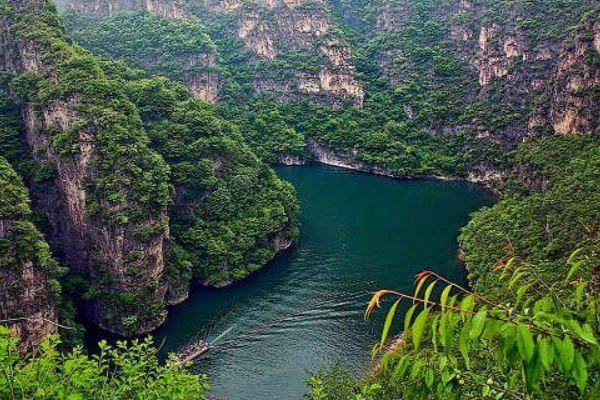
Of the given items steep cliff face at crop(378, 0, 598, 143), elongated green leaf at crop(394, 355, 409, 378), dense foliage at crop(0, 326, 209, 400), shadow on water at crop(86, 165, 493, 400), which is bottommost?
shadow on water at crop(86, 165, 493, 400)

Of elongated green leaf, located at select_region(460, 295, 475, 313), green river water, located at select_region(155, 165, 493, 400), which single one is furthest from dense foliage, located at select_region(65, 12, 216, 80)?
elongated green leaf, located at select_region(460, 295, 475, 313)

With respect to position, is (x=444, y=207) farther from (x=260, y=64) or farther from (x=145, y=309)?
(x=260, y=64)

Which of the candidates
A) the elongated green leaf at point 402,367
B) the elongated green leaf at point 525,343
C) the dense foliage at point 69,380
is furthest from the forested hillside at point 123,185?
the elongated green leaf at point 525,343

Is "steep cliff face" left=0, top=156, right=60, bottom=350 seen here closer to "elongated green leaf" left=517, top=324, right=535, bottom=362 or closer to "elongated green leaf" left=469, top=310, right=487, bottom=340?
"elongated green leaf" left=469, top=310, right=487, bottom=340

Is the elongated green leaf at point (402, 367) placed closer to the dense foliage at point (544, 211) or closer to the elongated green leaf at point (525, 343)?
the elongated green leaf at point (525, 343)

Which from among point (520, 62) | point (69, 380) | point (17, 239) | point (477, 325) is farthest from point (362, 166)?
point (477, 325)

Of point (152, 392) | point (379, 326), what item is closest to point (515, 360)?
point (152, 392)

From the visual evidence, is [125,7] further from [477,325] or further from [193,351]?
[477,325]
